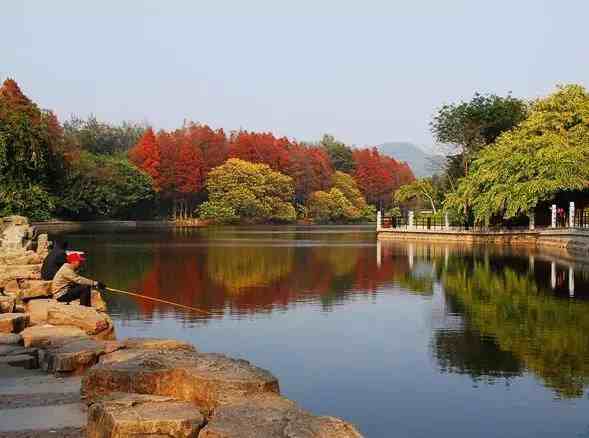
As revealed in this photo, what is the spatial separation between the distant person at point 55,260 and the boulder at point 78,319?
2.92 metres

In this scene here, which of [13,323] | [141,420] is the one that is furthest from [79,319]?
[141,420]

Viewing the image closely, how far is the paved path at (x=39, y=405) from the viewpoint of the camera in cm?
592

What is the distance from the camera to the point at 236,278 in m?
21.8

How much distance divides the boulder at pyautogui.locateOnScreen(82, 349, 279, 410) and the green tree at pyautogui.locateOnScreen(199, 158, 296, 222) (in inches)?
2891

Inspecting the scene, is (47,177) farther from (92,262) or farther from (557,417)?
(557,417)

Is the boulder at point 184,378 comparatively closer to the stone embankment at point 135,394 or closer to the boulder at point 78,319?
the stone embankment at point 135,394

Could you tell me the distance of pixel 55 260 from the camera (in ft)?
45.5

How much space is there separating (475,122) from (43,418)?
145 feet

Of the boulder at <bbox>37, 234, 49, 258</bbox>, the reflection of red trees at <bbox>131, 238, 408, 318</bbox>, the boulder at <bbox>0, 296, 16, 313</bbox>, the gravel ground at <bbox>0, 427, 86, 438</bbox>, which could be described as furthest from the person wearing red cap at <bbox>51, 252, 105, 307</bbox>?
the boulder at <bbox>37, 234, 49, 258</bbox>

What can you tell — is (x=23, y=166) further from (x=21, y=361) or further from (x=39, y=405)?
(x=39, y=405)

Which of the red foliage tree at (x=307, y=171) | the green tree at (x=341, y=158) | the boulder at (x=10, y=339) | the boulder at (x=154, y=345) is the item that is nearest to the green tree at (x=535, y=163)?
the boulder at (x=154, y=345)

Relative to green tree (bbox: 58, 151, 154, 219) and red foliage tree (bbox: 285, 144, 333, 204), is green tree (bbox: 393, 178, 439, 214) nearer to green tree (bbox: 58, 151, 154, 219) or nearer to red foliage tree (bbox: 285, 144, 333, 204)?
green tree (bbox: 58, 151, 154, 219)

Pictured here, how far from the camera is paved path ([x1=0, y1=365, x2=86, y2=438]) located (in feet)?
19.4

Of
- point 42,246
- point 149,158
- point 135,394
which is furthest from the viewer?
point 149,158
